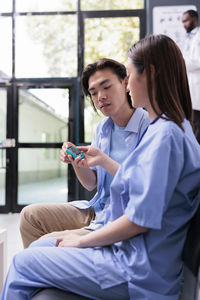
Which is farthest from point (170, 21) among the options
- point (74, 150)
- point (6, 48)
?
point (74, 150)

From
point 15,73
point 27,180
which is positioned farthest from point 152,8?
point 27,180

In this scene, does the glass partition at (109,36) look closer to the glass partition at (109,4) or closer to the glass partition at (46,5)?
the glass partition at (109,4)

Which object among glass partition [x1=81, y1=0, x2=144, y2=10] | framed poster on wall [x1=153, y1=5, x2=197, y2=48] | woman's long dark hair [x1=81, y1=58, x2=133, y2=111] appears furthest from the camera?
glass partition [x1=81, y1=0, x2=144, y2=10]

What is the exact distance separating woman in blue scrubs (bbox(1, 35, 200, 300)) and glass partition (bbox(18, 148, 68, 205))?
3570 millimetres

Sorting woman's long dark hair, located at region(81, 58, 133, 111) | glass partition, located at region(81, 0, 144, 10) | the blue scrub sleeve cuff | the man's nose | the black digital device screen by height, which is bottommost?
the blue scrub sleeve cuff

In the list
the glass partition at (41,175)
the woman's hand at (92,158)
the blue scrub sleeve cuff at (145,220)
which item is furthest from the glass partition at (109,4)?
the blue scrub sleeve cuff at (145,220)

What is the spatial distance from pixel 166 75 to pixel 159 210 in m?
0.37

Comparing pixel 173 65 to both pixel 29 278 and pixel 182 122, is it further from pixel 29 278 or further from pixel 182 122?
pixel 29 278

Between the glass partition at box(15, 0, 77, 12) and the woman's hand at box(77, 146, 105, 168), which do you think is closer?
the woman's hand at box(77, 146, 105, 168)

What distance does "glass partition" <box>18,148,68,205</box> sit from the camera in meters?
4.43

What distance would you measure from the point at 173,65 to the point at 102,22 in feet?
12.5

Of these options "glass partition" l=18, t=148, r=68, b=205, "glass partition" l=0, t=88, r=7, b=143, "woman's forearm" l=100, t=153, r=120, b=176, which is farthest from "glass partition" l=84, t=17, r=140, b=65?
"woman's forearm" l=100, t=153, r=120, b=176

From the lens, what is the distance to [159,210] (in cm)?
76

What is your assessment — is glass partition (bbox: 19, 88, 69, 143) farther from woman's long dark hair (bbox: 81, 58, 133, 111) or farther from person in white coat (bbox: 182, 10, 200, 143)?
woman's long dark hair (bbox: 81, 58, 133, 111)
